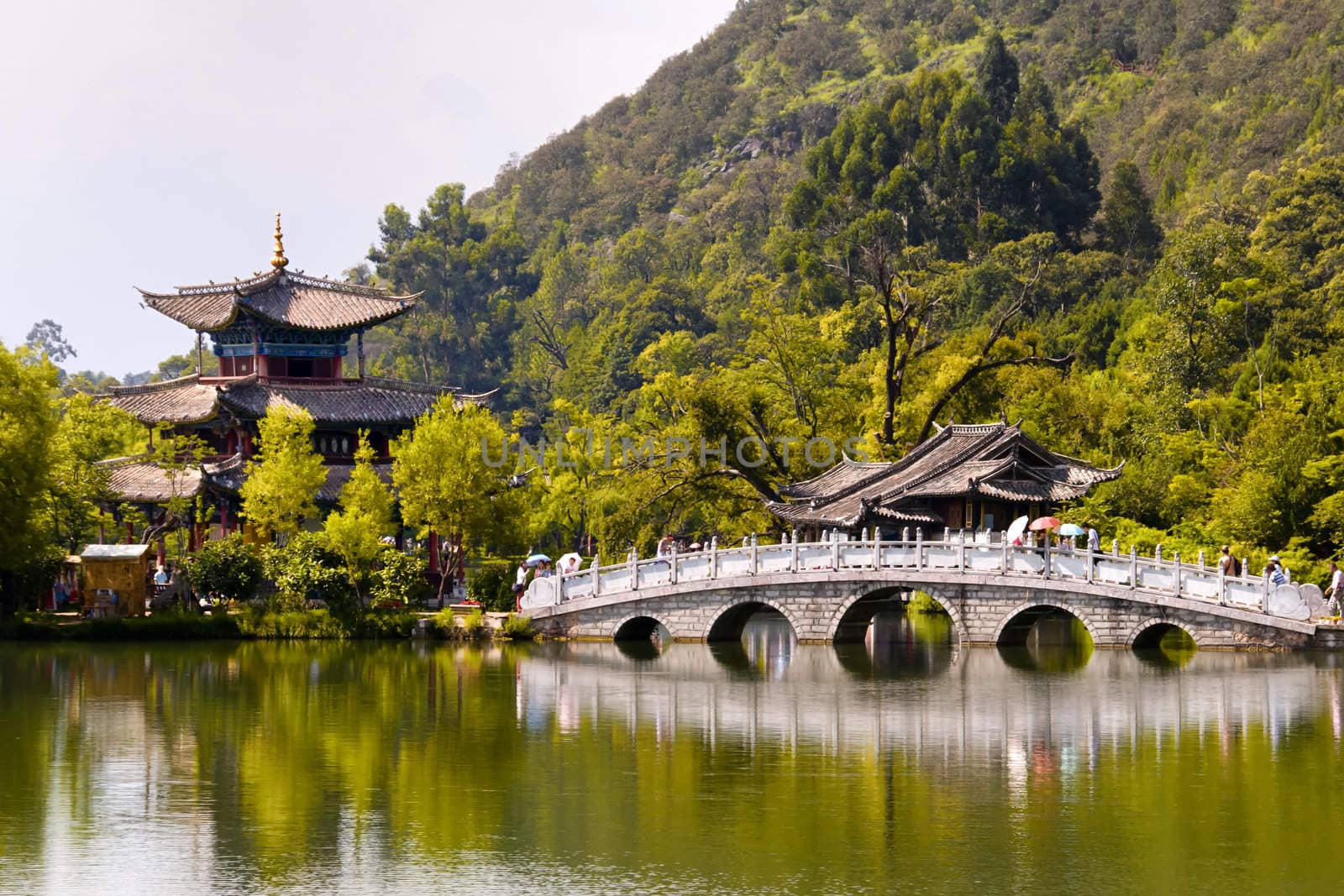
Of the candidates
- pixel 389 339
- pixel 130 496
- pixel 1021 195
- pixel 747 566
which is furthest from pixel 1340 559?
pixel 389 339

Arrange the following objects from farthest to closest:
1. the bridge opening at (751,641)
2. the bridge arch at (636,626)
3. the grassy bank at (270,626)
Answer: the grassy bank at (270,626) < the bridge arch at (636,626) < the bridge opening at (751,641)

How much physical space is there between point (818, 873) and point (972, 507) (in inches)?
1058

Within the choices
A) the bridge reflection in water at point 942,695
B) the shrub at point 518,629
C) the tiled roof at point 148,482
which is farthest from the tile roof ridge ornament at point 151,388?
the bridge reflection in water at point 942,695

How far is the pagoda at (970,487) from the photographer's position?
47219 mm

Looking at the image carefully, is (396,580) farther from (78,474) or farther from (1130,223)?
(1130,223)

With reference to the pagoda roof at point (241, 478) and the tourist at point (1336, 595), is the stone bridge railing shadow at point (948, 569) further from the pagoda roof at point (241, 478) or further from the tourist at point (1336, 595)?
the pagoda roof at point (241, 478)

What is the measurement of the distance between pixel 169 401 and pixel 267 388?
301 cm

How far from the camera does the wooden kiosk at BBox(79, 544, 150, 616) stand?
47500 millimetres

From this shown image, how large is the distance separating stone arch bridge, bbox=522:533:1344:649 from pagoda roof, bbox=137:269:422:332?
15996 mm

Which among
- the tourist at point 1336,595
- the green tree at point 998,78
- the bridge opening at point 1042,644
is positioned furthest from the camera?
the green tree at point 998,78

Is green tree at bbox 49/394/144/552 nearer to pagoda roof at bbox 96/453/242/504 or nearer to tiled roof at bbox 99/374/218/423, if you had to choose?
pagoda roof at bbox 96/453/242/504

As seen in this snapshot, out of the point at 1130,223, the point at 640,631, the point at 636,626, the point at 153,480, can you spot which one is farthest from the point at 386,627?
the point at 1130,223

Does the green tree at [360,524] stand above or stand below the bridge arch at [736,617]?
above

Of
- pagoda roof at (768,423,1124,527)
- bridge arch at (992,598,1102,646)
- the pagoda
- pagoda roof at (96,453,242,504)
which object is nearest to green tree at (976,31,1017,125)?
pagoda roof at (768,423,1124,527)
